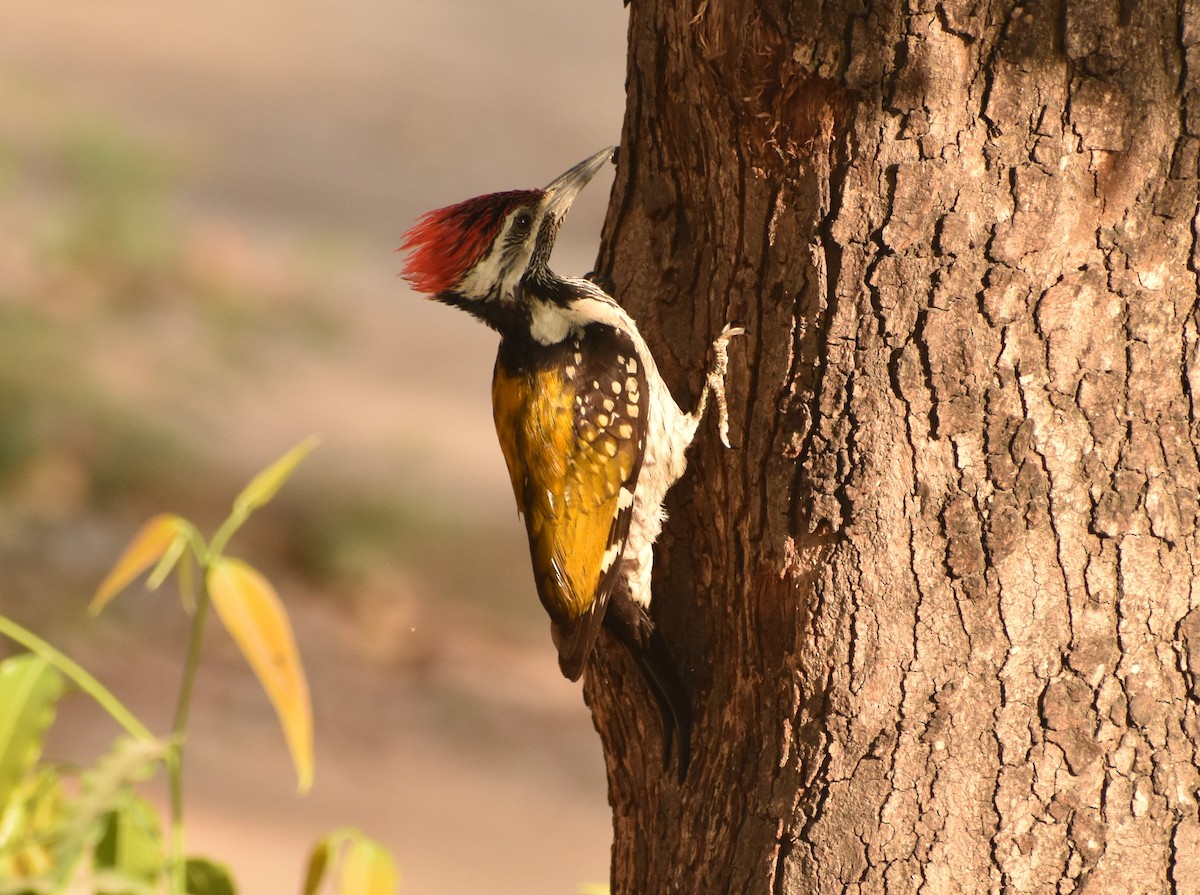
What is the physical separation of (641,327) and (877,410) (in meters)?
0.81

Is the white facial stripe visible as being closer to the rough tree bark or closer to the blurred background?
the rough tree bark

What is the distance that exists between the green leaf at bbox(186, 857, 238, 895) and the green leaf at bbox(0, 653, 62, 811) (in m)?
Result: 0.43

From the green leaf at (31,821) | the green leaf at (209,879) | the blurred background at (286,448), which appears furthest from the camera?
the blurred background at (286,448)

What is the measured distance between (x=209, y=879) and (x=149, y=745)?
1.74ft

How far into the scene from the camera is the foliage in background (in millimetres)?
2334

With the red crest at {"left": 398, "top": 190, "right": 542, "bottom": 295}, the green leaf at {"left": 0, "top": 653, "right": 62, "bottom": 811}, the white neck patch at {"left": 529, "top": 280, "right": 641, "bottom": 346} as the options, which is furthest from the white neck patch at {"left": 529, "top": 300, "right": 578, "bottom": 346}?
the green leaf at {"left": 0, "top": 653, "right": 62, "bottom": 811}

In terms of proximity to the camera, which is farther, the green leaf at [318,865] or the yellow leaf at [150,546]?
the green leaf at [318,865]

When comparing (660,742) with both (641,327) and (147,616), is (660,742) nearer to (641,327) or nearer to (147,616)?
(641,327)

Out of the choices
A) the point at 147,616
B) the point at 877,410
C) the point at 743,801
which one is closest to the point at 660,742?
the point at 743,801

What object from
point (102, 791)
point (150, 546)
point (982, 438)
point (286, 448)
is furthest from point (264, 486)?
point (286, 448)

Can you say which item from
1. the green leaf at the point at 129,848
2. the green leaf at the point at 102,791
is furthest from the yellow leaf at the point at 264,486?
the green leaf at the point at 129,848

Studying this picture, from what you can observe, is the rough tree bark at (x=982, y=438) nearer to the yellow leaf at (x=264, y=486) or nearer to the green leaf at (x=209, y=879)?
the yellow leaf at (x=264, y=486)

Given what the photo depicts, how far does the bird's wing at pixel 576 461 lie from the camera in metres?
2.90

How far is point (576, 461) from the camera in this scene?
3.07m
